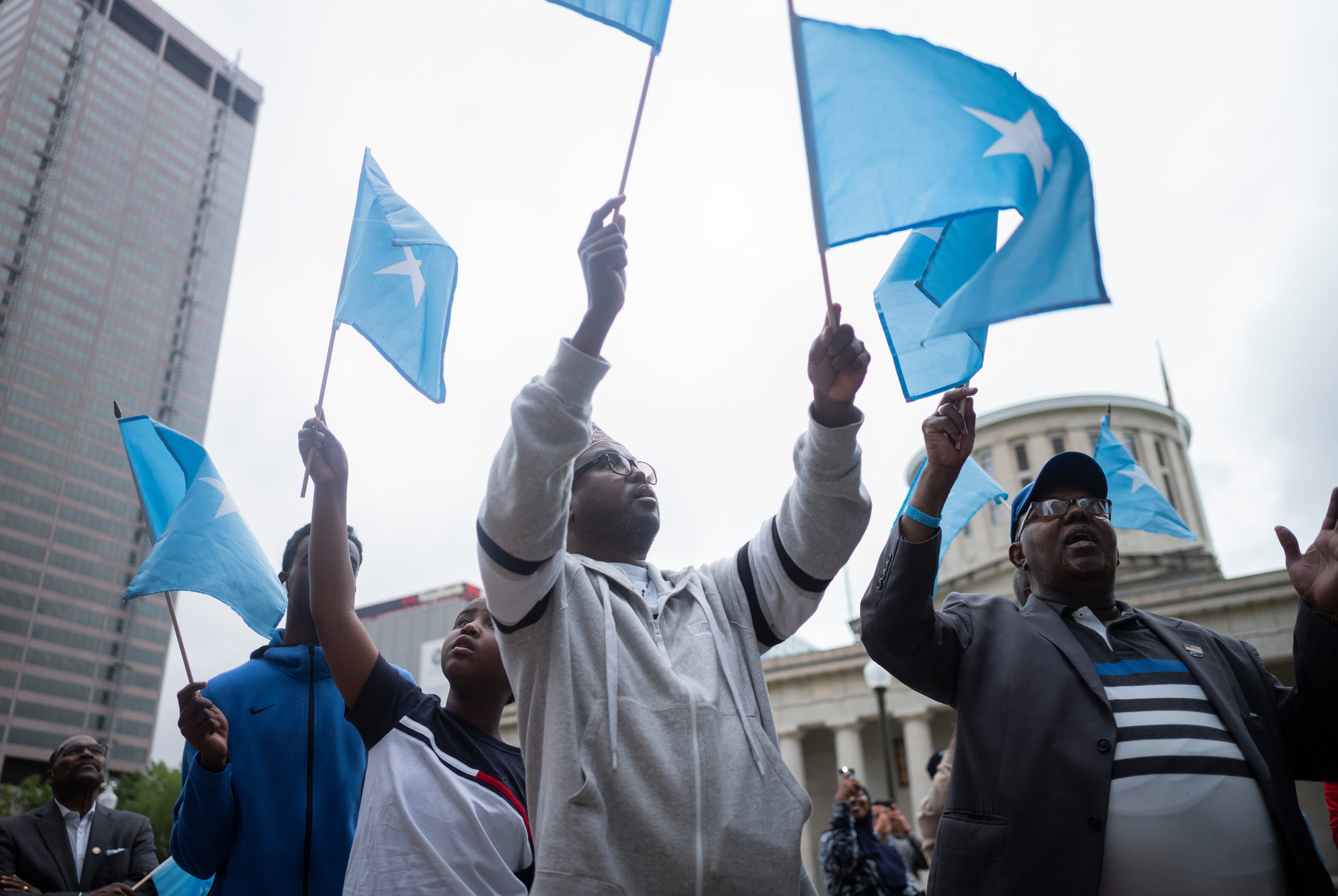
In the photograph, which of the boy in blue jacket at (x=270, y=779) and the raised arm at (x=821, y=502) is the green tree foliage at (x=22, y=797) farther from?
the raised arm at (x=821, y=502)

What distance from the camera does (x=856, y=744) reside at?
95.5ft

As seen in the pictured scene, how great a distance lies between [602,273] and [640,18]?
43.5 inches

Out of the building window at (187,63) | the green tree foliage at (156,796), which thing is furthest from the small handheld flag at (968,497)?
the building window at (187,63)

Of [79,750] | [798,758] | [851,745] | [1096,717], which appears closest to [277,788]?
[1096,717]

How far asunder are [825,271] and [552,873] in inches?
63.7

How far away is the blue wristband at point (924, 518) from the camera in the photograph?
281cm

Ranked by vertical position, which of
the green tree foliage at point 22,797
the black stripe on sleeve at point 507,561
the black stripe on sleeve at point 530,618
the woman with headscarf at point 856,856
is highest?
the black stripe on sleeve at point 507,561

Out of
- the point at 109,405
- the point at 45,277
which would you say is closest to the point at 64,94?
the point at 45,277

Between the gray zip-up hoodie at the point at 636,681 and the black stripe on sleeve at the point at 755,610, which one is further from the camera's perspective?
the black stripe on sleeve at the point at 755,610

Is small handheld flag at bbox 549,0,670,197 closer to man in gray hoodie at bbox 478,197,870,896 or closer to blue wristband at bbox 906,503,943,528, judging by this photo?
man in gray hoodie at bbox 478,197,870,896

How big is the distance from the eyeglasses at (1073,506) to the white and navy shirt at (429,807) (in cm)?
207

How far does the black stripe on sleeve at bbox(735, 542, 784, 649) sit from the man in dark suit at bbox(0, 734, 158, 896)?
4.33 m

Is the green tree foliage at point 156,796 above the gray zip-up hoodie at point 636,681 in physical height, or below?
below

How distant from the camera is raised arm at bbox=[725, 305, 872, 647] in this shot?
2.31 m
